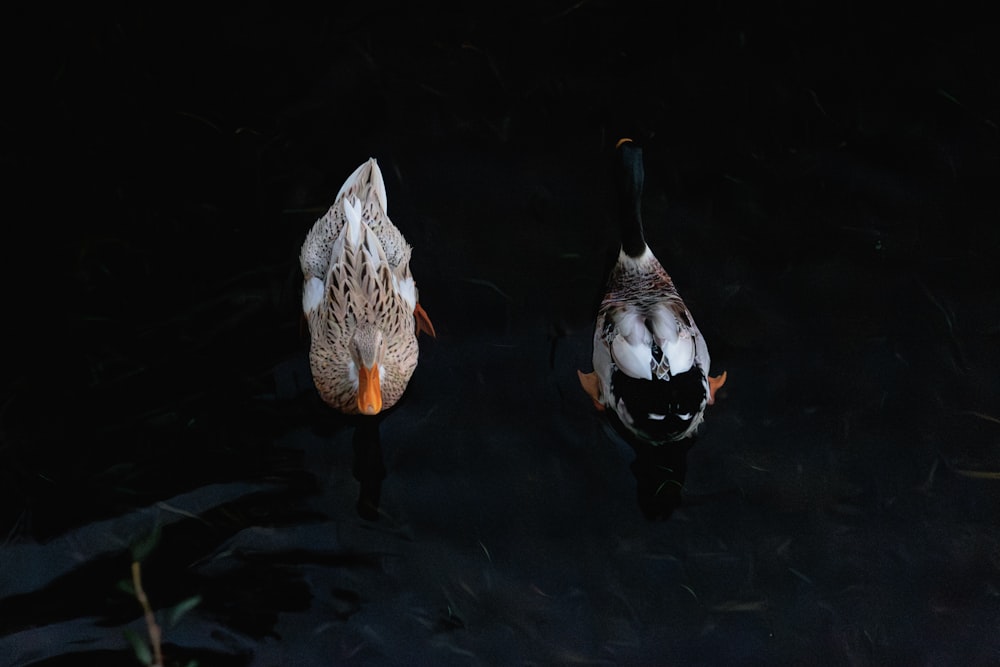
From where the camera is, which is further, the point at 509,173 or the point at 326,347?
the point at 509,173

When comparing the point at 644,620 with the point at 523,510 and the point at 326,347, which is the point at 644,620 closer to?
the point at 523,510

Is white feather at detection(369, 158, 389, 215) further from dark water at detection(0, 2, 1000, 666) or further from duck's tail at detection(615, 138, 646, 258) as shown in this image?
duck's tail at detection(615, 138, 646, 258)

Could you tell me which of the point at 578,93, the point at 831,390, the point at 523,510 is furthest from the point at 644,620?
the point at 578,93

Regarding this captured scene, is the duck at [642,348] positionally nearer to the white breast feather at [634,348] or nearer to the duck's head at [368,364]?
the white breast feather at [634,348]

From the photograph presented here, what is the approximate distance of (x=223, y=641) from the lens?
134 inches

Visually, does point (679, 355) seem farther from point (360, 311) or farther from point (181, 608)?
point (181, 608)

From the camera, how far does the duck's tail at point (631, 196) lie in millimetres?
4172

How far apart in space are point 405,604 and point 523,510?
0.53m

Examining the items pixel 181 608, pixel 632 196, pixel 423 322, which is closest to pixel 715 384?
pixel 632 196

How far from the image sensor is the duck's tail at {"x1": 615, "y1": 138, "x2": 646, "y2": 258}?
13.7ft

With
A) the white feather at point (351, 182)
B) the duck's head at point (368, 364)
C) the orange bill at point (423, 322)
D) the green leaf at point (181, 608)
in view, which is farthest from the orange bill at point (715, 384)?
the green leaf at point (181, 608)

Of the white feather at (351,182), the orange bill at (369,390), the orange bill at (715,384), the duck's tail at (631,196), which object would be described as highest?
the white feather at (351,182)

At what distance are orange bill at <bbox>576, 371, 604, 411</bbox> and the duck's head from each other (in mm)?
784

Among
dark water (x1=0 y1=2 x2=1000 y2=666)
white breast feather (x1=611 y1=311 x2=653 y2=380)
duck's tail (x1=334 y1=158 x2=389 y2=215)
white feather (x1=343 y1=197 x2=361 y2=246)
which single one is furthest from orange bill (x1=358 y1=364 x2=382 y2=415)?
white breast feather (x1=611 y1=311 x2=653 y2=380)
